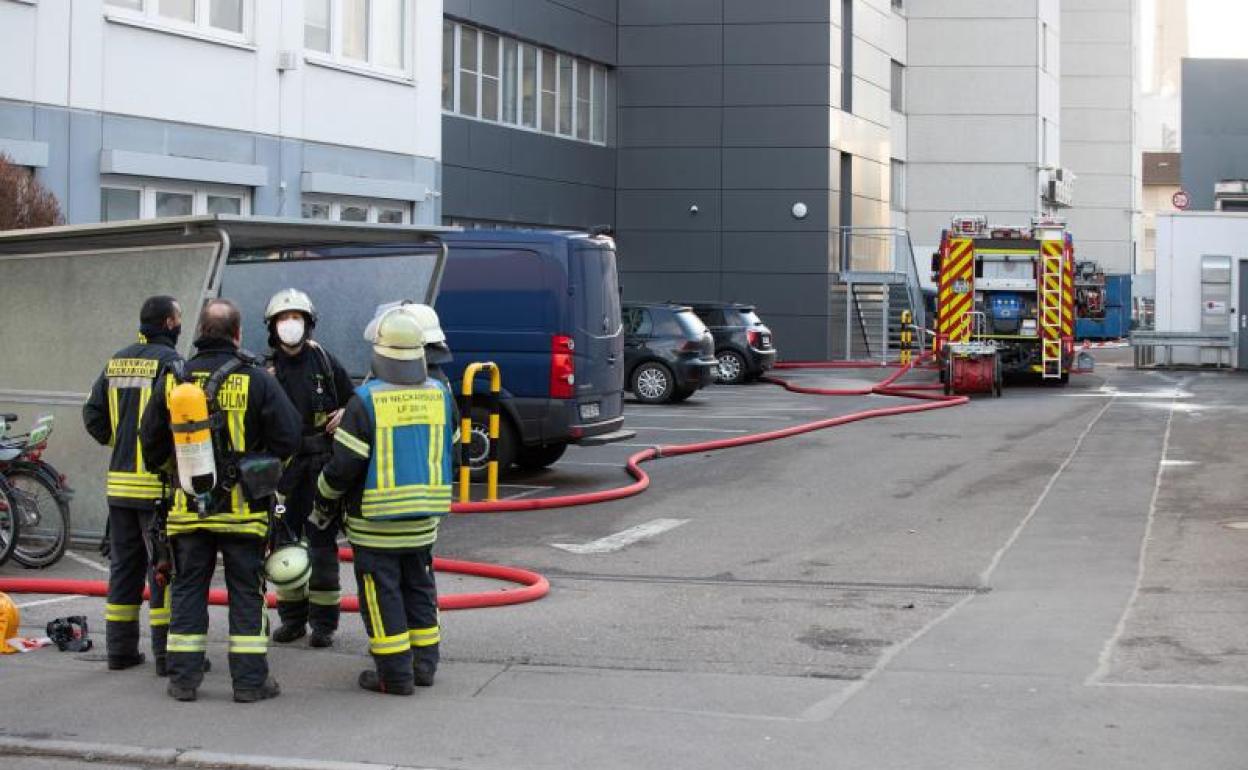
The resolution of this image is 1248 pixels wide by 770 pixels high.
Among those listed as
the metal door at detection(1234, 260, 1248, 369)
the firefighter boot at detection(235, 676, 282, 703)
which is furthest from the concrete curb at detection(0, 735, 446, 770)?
the metal door at detection(1234, 260, 1248, 369)

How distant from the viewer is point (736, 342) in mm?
32656

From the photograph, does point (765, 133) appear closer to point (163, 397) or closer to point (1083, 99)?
point (163, 397)

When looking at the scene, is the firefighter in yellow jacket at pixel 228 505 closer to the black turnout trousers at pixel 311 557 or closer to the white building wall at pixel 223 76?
the black turnout trousers at pixel 311 557

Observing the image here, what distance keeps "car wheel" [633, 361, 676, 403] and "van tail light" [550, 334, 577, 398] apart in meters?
11.7

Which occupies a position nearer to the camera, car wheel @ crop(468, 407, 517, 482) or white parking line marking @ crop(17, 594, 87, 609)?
white parking line marking @ crop(17, 594, 87, 609)

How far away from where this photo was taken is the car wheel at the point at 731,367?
32531 millimetres

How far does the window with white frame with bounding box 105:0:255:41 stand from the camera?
64.6 feet

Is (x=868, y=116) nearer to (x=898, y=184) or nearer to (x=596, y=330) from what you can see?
(x=898, y=184)

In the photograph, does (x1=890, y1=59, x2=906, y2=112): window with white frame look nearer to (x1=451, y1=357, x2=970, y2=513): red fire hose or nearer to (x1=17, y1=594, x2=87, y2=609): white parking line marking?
(x1=451, y1=357, x2=970, y2=513): red fire hose

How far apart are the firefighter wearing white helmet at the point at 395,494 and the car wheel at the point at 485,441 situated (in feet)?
26.5

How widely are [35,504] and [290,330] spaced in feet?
11.2

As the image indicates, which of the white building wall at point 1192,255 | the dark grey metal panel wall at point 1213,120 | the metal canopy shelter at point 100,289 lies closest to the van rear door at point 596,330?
the metal canopy shelter at point 100,289

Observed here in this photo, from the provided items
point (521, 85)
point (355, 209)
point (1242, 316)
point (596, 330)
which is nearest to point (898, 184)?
point (1242, 316)

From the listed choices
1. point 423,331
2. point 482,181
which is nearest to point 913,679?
point 423,331
